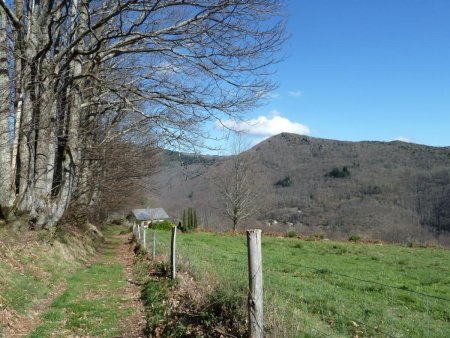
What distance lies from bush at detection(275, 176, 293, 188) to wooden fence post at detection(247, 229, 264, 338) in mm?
125151

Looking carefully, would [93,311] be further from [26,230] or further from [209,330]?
[26,230]

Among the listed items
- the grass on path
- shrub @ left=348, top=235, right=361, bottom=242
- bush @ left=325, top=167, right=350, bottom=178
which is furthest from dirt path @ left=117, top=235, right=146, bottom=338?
bush @ left=325, top=167, right=350, bottom=178

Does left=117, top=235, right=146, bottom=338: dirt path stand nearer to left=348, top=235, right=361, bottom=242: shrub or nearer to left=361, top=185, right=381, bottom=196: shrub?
left=348, top=235, right=361, bottom=242: shrub

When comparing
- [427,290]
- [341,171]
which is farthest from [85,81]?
[341,171]

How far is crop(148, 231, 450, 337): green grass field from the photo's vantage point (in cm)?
652

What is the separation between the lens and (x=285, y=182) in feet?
433

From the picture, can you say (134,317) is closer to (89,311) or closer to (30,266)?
(89,311)

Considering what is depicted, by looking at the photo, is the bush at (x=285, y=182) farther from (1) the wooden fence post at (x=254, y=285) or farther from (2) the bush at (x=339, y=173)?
(1) the wooden fence post at (x=254, y=285)

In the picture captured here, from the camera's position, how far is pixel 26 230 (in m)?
13.0

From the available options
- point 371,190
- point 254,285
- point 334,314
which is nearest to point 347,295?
point 334,314

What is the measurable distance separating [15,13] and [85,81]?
3310 mm

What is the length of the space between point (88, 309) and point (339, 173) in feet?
426

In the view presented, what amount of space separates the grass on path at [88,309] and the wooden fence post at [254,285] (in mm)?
3204

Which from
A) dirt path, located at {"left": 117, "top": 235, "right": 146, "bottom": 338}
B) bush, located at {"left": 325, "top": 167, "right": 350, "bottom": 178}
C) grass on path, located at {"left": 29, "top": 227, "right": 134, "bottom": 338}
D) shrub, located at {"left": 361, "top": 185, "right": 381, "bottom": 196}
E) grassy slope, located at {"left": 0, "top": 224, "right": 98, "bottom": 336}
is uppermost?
bush, located at {"left": 325, "top": 167, "right": 350, "bottom": 178}
